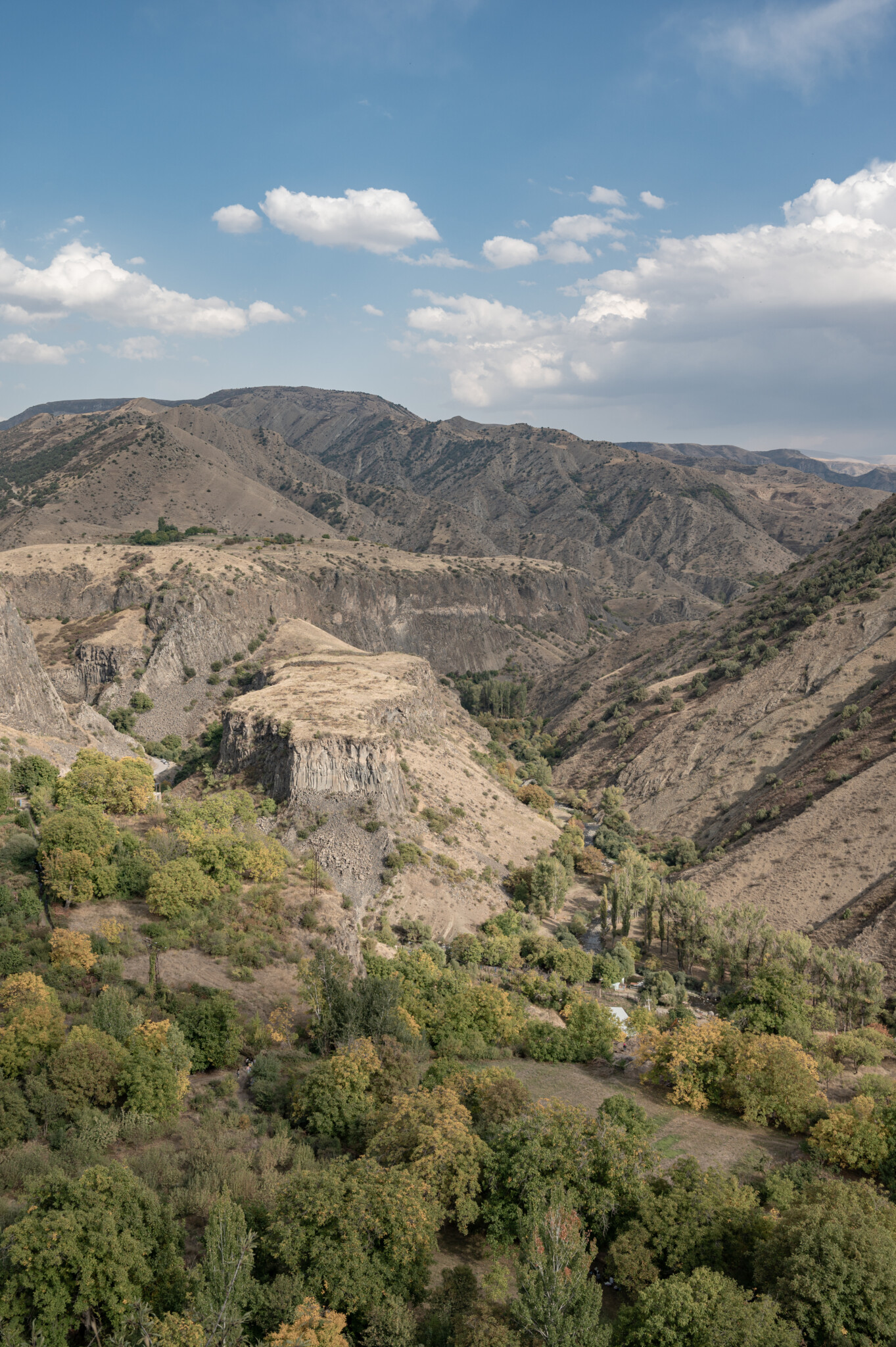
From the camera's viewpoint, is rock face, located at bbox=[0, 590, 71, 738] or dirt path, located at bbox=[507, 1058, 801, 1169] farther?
rock face, located at bbox=[0, 590, 71, 738]

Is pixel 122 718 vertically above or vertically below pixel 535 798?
above

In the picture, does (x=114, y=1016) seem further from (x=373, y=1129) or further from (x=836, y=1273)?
(x=836, y=1273)

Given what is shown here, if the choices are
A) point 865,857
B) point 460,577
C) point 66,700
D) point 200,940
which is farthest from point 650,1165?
point 460,577

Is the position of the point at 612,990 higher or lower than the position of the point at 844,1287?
lower

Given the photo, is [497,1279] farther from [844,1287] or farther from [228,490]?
[228,490]

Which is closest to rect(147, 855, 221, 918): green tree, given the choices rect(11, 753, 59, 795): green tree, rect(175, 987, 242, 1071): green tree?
rect(175, 987, 242, 1071): green tree

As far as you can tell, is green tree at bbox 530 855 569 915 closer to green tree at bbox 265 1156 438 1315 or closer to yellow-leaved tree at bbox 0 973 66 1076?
yellow-leaved tree at bbox 0 973 66 1076

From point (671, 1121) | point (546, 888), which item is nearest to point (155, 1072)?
point (671, 1121)
